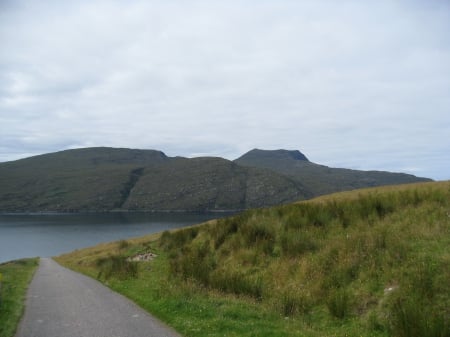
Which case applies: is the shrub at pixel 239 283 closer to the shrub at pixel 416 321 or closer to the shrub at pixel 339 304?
the shrub at pixel 339 304

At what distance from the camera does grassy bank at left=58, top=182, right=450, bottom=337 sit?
30.0 ft

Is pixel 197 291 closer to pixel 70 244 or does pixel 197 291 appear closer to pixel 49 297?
pixel 49 297

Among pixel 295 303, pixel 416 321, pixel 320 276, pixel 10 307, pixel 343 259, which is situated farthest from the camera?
pixel 10 307

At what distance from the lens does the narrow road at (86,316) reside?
31.4 ft

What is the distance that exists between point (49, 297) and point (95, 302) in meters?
2.94

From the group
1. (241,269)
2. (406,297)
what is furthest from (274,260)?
(406,297)

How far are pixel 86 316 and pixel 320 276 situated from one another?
22.7 ft

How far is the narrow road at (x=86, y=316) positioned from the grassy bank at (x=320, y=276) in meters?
0.58

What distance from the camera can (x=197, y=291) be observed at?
43.0ft

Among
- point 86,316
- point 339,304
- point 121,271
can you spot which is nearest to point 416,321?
point 339,304

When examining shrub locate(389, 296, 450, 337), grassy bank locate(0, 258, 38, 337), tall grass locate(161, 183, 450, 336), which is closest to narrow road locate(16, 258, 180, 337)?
grassy bank locate(0, 258, 38, 337)

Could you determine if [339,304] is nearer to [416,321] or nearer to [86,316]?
[416,321]

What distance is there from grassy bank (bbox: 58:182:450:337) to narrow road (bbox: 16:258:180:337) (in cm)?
58

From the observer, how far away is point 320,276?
12.3 meters
